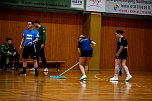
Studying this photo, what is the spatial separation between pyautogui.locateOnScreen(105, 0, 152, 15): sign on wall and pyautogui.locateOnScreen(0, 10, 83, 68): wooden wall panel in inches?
69.8

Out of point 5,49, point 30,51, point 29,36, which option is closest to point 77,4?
point 5,49

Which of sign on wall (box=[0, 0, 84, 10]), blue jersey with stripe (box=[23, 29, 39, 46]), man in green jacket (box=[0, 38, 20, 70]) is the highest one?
sign on wall (box=[0, 0, 84, 10])

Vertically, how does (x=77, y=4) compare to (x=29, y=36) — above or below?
above

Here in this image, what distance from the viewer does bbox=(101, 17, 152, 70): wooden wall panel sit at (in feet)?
64.7

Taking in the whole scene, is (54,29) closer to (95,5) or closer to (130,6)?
A: (95,5)

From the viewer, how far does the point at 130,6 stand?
19719 mm

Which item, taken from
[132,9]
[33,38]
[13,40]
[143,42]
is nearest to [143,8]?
[132,9]

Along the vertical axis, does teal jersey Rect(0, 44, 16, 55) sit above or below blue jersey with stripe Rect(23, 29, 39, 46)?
below

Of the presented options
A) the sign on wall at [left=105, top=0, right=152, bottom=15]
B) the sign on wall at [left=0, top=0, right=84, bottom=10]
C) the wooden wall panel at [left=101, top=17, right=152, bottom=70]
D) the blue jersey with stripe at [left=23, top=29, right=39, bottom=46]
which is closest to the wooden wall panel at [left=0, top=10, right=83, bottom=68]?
the sign on wall at [left=0, top=0, right=84, bottom=10]

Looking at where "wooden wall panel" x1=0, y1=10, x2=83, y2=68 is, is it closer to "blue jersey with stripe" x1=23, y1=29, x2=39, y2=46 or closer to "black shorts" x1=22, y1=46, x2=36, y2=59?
"blue jersey with stripe" x1=23, y1=29, x2=39, y2=46

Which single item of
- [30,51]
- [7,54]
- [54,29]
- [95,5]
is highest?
[95,5]

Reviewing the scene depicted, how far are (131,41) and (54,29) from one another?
4.78 metres

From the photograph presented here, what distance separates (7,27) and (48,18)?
87.1 inches

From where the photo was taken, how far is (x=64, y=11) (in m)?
18.5
